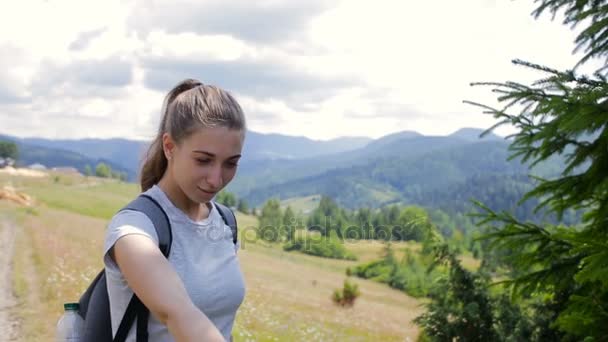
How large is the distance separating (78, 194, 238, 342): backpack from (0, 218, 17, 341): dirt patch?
28.3 feet

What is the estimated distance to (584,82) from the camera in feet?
12.8

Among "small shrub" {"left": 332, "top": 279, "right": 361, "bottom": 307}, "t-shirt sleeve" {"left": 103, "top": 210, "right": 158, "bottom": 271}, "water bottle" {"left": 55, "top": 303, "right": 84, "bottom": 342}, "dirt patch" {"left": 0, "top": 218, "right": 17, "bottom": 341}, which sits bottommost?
"small shrub" {"left": 332, "top": 279, "right": 361, "bottom": 307}

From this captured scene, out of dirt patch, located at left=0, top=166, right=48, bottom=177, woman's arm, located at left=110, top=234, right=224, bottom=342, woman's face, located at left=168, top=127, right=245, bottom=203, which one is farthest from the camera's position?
dirt patch, located at left=0, top=166, right=48, bottom=177

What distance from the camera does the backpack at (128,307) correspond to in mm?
1980

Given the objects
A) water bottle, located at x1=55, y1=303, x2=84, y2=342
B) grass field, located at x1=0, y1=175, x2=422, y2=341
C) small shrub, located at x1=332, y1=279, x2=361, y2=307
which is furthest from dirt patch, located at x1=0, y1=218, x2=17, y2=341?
small shrub, located at x1=332, y1=279, x2=361, y2=307

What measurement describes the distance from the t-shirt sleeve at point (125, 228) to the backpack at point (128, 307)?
4 cm

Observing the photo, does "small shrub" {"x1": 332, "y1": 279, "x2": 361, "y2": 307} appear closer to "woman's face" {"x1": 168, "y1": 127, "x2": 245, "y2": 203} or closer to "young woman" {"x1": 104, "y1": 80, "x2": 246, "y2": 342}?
"young woman" {"x1": 104, "y1": 80, "x2": 246, "y2": 342}

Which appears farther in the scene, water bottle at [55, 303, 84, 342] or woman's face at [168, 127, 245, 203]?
water bottle at [55, 303, 84, 342]

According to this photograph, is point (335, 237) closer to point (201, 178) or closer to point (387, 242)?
point (387, 242)

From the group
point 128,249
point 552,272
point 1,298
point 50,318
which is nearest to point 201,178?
point 128,249

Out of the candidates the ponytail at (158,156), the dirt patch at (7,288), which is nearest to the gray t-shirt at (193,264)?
the ponytail at (158,156)

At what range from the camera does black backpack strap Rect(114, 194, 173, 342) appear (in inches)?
77.4

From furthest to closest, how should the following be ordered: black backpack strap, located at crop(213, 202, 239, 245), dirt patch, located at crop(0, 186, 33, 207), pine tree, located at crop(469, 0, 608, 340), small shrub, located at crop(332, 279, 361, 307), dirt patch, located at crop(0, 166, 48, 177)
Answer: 1. dirt patch, located at crop(0, 166, 48, 177)
2. dirt patch, located at crop(0, 186, 33, 207)
3. small shrub, located at crop(332, 279, 361, 307)
4. pine tree, located at crop(469, 0, 608, 340)
5. black backpack strap, located at crop(213, 202, 239, 245)

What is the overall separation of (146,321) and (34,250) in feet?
67.6
